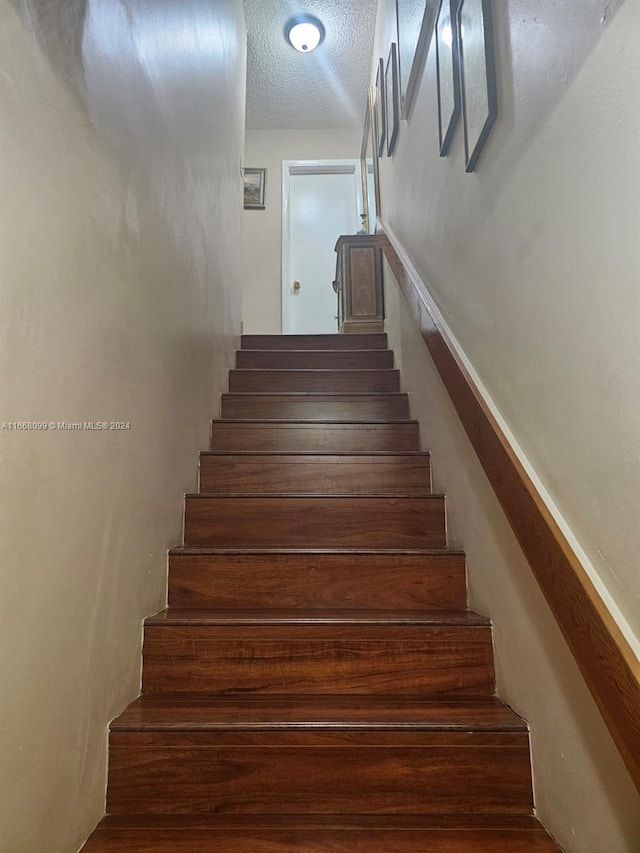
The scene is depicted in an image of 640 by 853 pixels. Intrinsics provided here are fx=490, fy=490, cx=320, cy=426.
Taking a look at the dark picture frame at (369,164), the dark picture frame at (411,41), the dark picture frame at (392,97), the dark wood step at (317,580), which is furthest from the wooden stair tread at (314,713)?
the dark picture frame at (369,164)

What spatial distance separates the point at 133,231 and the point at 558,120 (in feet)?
3.17

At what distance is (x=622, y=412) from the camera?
727mm

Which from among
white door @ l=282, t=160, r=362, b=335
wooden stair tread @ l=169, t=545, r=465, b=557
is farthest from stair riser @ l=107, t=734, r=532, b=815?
white door @ l=282, t=160, r=362, b=335

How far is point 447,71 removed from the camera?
5.09 ft

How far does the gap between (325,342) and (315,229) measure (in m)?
2.33

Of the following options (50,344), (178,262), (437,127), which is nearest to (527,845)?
(50,344)

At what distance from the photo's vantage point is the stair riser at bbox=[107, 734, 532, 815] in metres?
1.02

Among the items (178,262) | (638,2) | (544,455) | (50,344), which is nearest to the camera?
(638,2)

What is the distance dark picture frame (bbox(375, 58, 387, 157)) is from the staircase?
7.93 ft

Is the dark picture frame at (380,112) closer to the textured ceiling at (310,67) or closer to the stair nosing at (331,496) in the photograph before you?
the textured ceiling at (310,67)

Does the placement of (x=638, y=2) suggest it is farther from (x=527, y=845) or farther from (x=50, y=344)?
(x=527, y=845)

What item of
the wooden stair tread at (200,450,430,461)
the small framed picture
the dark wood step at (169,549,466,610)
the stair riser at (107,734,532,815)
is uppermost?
the small framed picture

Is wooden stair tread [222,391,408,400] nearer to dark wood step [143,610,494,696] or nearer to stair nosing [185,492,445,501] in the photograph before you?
stair nosing [185,492,445,501]

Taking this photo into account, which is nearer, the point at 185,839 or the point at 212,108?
the point at 185,839
